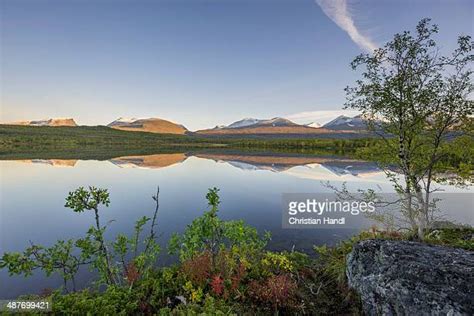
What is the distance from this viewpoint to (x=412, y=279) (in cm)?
458

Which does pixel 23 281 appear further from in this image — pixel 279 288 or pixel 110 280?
pixel 279 288

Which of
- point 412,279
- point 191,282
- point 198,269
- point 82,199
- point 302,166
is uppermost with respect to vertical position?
point 82,199

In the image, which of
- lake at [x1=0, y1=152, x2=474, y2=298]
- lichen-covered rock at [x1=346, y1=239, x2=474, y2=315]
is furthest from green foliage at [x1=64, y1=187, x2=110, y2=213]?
lichen-covered rock at [x1=346, y1=239, x2=474, y2=315]

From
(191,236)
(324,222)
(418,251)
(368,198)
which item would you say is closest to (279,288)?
(191,236)

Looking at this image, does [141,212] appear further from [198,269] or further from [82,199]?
[198,269]

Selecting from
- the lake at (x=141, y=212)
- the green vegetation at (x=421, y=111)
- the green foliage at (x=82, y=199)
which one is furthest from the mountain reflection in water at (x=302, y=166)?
the green foliage at (x=82, y=199)

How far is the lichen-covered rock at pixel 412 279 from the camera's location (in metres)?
4.12

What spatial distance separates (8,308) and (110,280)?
1948 millimetres

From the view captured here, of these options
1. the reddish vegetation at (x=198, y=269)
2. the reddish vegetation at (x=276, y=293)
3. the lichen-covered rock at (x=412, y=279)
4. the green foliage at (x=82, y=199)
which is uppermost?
the green foliage at (x=82, y=199)

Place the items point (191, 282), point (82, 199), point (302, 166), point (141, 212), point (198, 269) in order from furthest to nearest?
point (302, 166)
point (141, 212)
point (198, 269)
point (191, 282)
point (82, 199)

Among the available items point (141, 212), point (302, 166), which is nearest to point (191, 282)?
point (141, 212)

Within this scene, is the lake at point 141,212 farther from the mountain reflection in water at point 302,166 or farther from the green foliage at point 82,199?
the mountain reflection in water at point 302,166

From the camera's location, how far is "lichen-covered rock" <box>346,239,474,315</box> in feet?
13.5

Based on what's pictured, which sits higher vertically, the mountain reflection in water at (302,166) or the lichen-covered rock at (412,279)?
the lichen-covered rock at (412,279)
